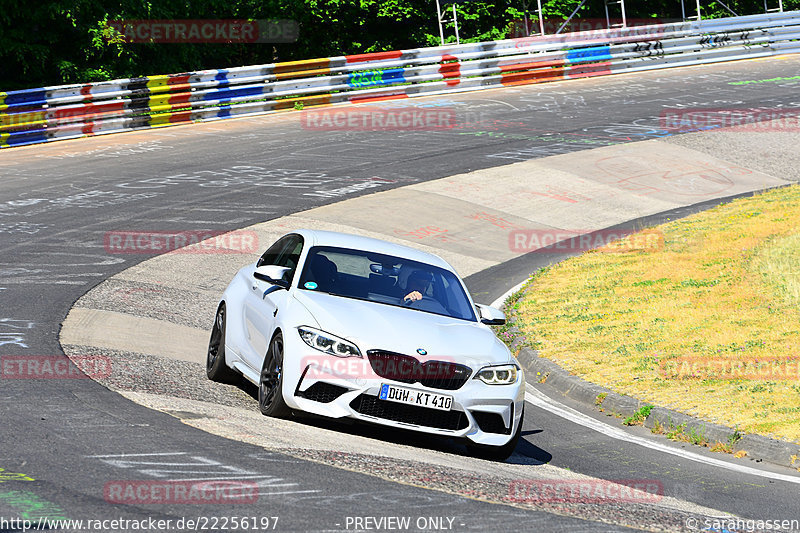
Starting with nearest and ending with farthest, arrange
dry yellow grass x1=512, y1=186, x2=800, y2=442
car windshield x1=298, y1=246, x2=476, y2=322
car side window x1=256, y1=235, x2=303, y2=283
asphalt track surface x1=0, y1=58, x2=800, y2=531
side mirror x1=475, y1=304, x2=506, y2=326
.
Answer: asphalt track surface x1=0, y1=58, x2=800, y2=531
car windshield x1=298, y1=246, x2=476, y2=322
side mirror x1=475, y1=304, x2=506, y2=326
car side window x1=256, y1=235, x2=303, y2=283
dry yellow grass x1=512, y1=186, x2=800, y2=442

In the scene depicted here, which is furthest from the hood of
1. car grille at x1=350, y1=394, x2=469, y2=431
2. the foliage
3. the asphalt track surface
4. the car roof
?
the foliage

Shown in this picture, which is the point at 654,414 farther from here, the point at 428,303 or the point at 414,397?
the point at 414,397

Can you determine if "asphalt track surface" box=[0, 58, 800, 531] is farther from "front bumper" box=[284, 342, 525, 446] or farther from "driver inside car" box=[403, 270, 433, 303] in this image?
"driver inside car" box=[403, 270, 433, 303]

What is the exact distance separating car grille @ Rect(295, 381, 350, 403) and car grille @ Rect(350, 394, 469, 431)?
14cm

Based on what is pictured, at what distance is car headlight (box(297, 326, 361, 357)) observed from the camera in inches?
309

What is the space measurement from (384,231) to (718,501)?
1180cm

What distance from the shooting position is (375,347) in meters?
7.83

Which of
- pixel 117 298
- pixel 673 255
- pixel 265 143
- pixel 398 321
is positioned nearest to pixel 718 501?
pixel 398 321

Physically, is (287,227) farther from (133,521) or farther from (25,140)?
(133,521)

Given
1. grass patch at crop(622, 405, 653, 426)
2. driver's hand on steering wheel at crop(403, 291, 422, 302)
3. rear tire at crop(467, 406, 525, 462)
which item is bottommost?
grass patch at crop(622, 405, 653, 426)

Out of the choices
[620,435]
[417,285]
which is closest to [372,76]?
[417,285]

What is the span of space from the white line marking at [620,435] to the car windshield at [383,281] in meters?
1.83

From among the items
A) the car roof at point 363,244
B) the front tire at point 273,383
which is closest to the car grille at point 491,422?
the front tire at point 273,383

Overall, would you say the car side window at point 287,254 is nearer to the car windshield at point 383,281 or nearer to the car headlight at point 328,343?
the car windshield at point 383,281
